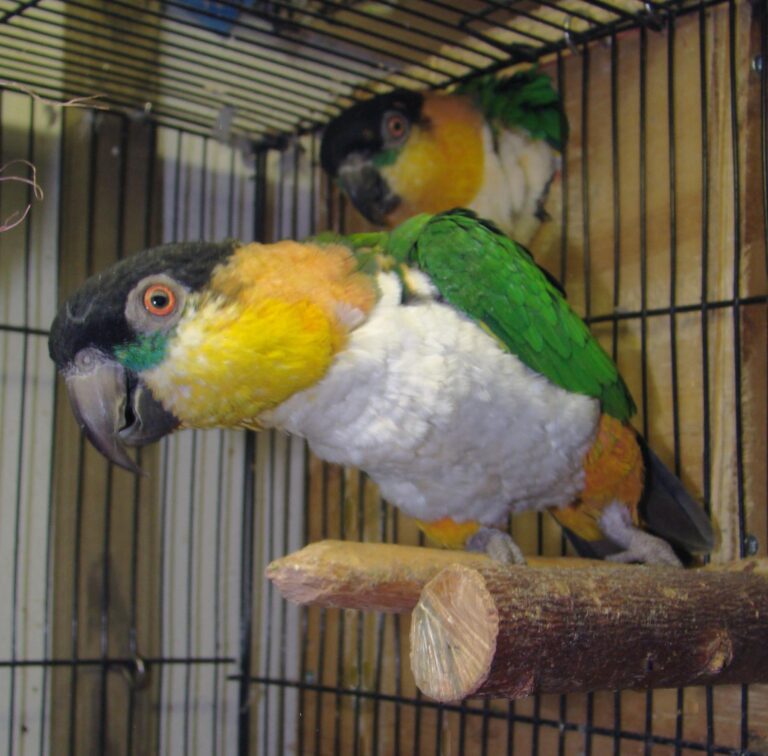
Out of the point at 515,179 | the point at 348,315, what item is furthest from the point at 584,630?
the point at 515,179

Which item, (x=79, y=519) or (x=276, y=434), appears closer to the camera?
(x=79, y=519)

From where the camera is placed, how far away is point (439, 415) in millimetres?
1195

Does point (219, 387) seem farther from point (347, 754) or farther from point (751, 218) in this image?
point (347, 754)

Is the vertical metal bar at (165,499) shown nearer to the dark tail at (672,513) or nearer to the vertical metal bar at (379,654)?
the vertical metal bar at (379,654)

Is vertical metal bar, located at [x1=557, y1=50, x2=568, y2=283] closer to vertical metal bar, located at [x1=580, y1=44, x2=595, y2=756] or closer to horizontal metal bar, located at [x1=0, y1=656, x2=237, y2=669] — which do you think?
vertical metal bar, located at [x1=580, y1=44, x2=595, y2=756]

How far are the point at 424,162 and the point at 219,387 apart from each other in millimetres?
1111

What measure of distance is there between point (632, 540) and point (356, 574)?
0.71 metres

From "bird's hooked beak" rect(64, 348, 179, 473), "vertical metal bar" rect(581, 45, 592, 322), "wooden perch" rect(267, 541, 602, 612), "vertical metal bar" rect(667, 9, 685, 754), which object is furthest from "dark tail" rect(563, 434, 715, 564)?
"bird's hooked beak" rect(64, 348, 179, 473)

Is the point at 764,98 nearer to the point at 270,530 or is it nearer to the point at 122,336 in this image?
the point at 122,336

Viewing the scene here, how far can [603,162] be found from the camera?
5.69 ft

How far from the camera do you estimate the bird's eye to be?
1978 mm

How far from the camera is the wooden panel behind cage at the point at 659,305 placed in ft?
4.77

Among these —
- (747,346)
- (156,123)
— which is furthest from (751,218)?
(156,123)

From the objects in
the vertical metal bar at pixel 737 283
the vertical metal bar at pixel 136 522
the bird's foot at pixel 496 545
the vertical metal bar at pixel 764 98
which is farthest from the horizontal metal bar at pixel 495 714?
the vertical metal bar at pixel 764 98
